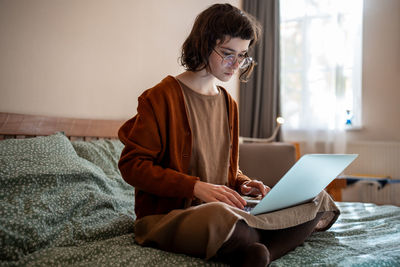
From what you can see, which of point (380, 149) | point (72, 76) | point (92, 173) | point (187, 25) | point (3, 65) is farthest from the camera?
point (380, 149)

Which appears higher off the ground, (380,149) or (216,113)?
(216,113)

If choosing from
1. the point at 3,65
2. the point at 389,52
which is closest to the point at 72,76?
the point at 3,65

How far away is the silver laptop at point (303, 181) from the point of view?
0.85m

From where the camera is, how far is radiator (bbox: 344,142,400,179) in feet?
10.2

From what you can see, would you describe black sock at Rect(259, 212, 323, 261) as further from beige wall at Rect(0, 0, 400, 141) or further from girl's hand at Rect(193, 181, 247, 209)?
beige wall at Rect(0, 0, 400, 141)

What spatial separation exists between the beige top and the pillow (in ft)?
0.98

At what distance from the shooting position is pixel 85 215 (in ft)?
3.89

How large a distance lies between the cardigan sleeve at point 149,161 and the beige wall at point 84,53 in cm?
87

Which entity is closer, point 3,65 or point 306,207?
point 306,207

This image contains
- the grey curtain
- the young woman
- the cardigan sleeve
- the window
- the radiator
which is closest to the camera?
the young woman

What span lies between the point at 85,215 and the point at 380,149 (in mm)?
2786

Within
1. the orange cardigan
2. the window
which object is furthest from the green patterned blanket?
the window

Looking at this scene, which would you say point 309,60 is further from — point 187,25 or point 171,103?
point 171,103

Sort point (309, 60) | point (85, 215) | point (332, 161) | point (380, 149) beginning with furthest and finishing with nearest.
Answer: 1. point (309, 60)
2. point (380, 149)
3. point (85, 215)
4. point (332, 161)
